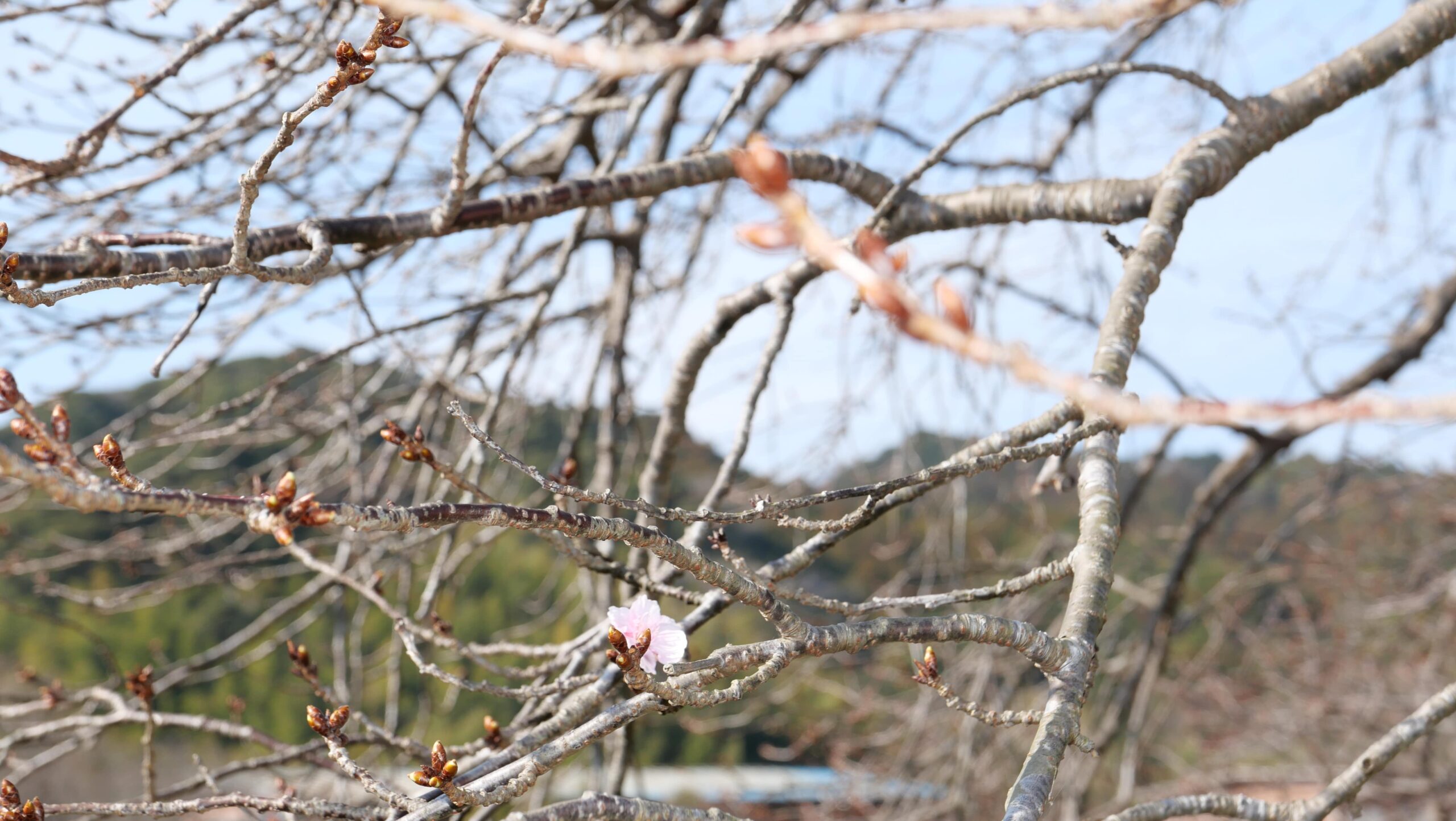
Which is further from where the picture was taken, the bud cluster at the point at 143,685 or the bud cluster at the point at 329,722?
the bud cluster at the point at 143,685

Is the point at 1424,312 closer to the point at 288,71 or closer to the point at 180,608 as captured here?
the point at 288,71

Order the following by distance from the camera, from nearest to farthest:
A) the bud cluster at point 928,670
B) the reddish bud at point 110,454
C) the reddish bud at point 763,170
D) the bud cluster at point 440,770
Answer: the reddish bud at point 763,170 < the reddish bud at point 110,454 < the bud cluster at point 440,770 < the bud cluster at point 928,670

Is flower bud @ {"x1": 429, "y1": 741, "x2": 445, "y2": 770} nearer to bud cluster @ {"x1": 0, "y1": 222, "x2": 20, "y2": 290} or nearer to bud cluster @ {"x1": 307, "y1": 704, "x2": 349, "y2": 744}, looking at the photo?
bud cluster @ {"x1": 307, "y1": 704, "x2": 349, "y2": 744}

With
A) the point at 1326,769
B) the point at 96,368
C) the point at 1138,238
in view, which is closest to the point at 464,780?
the point at 1138,238

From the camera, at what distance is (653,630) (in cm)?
123

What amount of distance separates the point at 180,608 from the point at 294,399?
1209 cm

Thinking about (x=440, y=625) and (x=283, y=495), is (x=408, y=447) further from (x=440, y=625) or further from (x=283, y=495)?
(x=440, y=625)

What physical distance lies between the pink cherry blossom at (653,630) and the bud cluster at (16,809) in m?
0.79

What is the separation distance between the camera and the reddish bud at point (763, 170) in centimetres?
55

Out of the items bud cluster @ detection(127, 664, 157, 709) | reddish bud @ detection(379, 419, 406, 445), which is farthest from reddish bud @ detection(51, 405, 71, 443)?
bud cluster @ detection(127, 664, 157, 709)

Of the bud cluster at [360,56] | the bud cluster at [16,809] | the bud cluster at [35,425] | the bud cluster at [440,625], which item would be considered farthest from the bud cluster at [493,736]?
the bud cluster at [360,56]

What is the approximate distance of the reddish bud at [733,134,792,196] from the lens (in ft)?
1.81

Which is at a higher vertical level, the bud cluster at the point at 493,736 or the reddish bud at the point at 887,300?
the reddish bud at the point at 887,300

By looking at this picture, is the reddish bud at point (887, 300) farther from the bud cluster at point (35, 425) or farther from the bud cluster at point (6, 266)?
the bud cluster at point (6, 266)
